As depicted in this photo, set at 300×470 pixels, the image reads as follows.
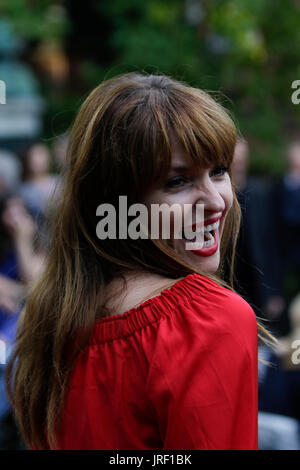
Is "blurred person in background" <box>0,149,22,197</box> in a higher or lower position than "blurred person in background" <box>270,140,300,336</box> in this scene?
higher

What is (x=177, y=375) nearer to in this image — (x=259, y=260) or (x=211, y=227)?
(x=211, y=227)

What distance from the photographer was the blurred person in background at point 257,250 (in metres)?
4.02

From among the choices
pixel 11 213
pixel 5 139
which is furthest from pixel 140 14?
pixel 11 213

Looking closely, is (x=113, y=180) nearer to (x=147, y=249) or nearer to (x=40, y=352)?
(x=147, y=249)

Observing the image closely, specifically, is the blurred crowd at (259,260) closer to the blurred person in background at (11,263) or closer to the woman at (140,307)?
the blurred person in background at (11,263)

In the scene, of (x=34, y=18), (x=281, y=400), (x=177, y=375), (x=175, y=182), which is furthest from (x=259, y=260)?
(x=34, y=18)

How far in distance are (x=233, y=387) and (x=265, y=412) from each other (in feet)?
6.42

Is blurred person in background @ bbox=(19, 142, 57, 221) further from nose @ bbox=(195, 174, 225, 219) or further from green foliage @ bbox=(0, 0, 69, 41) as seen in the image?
green foliage @ bbox=(0, 0, 69, 41)

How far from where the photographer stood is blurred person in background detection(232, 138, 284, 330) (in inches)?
158

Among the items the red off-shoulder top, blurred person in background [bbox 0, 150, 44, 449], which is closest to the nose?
the red off-shoulder top

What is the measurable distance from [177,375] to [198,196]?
1.33ft

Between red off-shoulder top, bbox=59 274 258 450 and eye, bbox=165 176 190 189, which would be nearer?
red off-shoulder top, bbox=59 274 258 450

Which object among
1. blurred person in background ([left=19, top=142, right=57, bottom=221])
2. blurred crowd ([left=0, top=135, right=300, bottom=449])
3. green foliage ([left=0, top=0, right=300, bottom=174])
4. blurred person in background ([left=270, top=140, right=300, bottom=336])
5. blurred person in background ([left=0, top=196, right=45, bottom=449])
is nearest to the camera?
blurred crowd ([left=0, top=135, right=300, bottom=449])

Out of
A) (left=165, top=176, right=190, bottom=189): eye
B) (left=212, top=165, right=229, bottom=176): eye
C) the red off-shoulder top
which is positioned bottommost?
the red off-shoulder top
